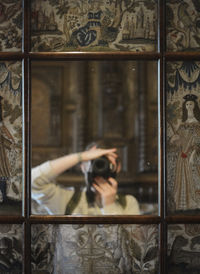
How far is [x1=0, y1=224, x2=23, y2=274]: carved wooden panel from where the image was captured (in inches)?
37.5

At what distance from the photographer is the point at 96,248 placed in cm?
96

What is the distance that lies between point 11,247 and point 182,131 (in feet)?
1.78

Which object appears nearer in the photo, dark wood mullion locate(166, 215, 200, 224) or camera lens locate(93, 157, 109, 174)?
dark wood mullion locate(166, 215, 200, 224)

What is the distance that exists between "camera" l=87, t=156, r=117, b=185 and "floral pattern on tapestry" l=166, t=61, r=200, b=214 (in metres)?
0.77

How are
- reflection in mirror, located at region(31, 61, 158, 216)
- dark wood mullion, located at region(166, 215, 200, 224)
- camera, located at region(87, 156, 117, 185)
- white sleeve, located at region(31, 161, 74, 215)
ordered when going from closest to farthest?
dark wood mullion, located at region(166, 215, 200, 224) → white sleeve, located at region(31, 161, 74, 215) → camera, located at region(87, 156, 117, 185) → reflection in mirror, located at region(31, 61, 158, 216)

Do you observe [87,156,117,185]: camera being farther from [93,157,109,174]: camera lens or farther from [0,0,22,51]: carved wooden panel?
[0,0,22,51]: carved wooden panel

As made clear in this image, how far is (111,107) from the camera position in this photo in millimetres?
3154

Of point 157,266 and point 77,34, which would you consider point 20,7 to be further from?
point 157,266

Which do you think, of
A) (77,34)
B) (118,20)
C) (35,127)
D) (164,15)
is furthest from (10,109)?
(35,127)

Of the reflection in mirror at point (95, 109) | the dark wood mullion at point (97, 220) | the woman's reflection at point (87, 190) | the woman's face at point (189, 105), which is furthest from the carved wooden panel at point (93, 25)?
the reflection in mirror at point (95, 109)

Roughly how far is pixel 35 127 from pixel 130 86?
2.97ft

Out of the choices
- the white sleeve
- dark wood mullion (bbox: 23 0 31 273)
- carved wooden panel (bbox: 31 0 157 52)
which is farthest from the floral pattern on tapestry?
the white sleeve

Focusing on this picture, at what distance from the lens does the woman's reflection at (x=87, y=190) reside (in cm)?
157

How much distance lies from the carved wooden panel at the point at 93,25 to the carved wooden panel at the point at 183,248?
18.8 inches
